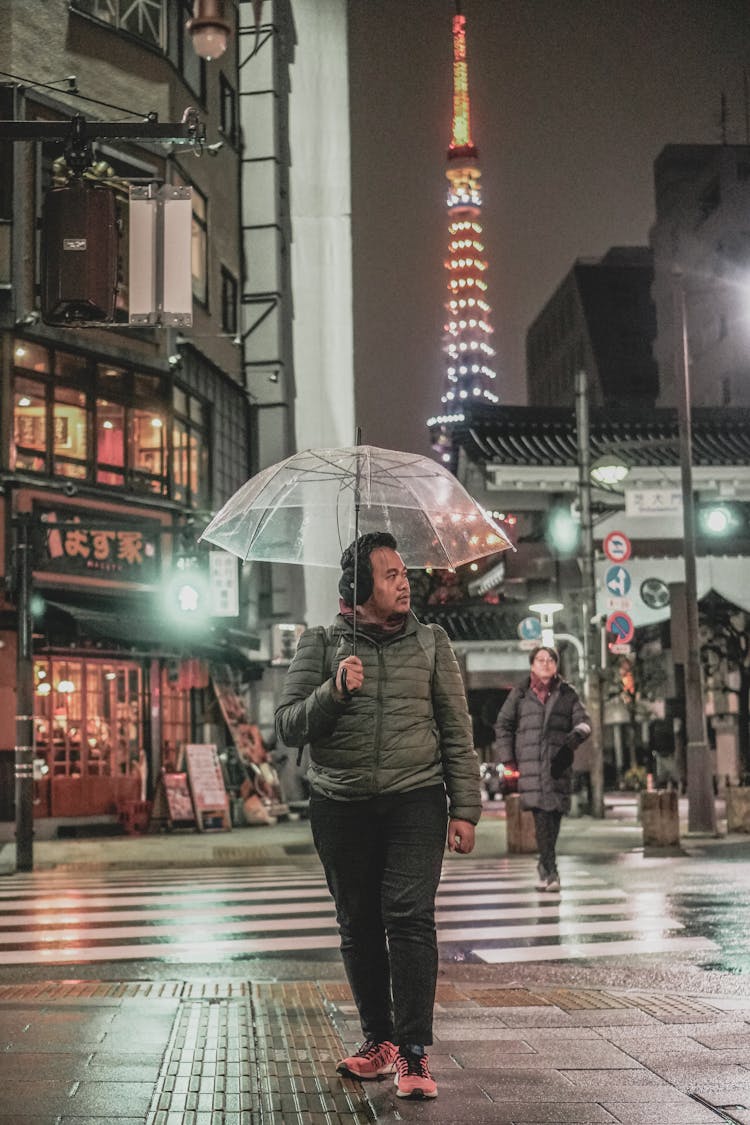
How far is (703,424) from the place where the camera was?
35.7 m

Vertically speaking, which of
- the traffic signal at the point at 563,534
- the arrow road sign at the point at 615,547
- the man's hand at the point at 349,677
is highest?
the traffic signal at the point at 563,534

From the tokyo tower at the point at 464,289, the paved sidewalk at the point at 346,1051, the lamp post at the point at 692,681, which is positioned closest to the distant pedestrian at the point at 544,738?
the paved sidewalk at the point at 346,1051

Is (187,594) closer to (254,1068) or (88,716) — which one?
(88,716)

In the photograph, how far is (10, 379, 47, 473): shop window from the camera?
73.9ft

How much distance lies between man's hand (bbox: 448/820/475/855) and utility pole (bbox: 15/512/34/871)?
12348mm

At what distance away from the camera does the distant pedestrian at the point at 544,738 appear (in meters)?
11.9

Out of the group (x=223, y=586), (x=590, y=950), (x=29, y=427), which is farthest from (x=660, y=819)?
(x=29, y=427)

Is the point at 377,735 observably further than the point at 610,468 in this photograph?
No

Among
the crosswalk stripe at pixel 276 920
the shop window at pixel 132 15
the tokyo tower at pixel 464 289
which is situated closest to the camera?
the crosswalk stripe at pixel 276 920

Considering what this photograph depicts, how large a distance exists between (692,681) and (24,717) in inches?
372

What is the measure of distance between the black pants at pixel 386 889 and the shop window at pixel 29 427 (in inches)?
709

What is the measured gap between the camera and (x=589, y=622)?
24500mm

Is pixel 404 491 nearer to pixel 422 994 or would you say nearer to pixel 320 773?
pixel 320 773

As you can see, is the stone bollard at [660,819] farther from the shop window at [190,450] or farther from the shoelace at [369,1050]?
the shop window at [190,450]
